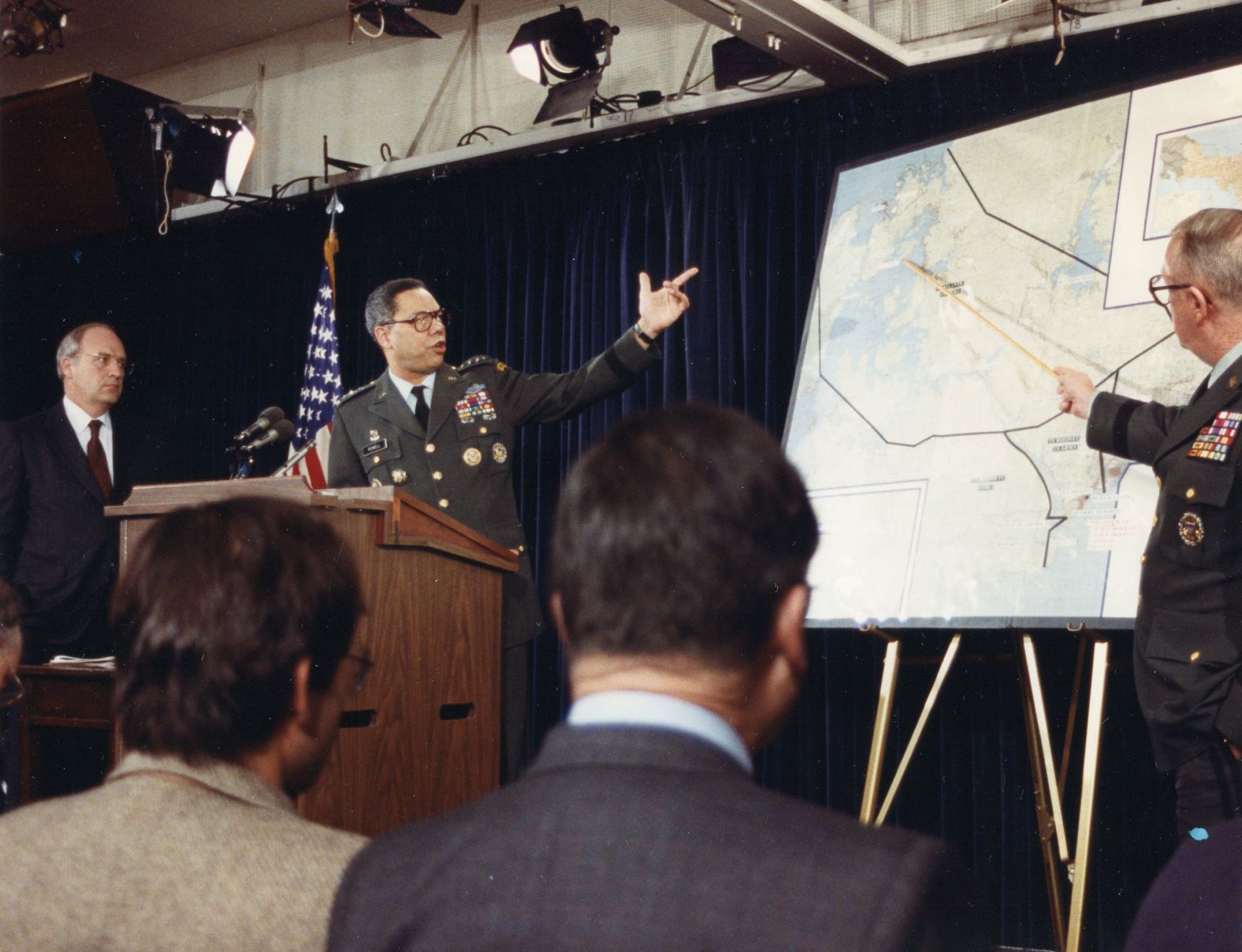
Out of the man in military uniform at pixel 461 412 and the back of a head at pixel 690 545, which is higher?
the man in military uniform at pixel 461 412

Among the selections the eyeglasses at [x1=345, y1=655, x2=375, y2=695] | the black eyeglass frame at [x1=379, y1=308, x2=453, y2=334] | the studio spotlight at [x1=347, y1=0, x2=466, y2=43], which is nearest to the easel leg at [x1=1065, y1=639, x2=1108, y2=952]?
the eyeglasses at [x1=345, y1=655, x2=375, y2=695]

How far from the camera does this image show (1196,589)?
2430 millimetres

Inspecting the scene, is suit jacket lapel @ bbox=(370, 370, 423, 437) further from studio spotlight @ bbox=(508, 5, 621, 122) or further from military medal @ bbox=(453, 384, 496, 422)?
studio spotlight @ bbox=(508, 5, 621, 122)

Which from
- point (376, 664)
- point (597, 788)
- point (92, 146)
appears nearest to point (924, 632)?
point (376, 664)

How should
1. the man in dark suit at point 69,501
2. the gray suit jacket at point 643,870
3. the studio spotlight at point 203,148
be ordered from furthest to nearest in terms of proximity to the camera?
the studio spotlight at point 203,148 < the man in dark suit at point 69,501 < the gray suit jacket at point 643,870

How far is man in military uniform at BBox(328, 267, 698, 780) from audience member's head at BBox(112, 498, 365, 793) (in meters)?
2.61

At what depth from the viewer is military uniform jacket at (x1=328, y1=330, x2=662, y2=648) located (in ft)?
13.1

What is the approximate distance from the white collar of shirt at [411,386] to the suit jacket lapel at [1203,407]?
2296 millimetres

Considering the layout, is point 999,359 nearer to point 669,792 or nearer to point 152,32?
point 669,792

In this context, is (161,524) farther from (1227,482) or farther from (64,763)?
(64,763)

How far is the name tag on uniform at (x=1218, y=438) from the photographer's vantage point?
95.4 inches

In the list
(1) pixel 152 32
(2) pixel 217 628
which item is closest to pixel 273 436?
(2) pixel 217 628

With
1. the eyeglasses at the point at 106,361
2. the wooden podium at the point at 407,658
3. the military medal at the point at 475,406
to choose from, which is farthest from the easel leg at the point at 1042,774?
Result: the eyeglasses at the point at 106,361

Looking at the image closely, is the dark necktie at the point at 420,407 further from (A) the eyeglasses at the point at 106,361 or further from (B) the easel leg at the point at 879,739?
(B) the easel leg at the point at 879,739
